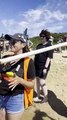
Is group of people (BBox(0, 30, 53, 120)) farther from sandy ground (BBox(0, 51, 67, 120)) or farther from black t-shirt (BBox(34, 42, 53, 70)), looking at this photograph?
black t-shirt (BBox(34, 42, 53, 70))

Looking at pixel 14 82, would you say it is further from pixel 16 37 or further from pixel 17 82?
pixel 16 37

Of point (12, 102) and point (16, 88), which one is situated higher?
point (16, 88)

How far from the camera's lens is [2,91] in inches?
171

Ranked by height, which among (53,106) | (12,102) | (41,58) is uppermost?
(41,58)

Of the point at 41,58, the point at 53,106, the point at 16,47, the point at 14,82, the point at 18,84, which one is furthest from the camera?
the point at 53,106

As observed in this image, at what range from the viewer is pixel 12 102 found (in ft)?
14.2

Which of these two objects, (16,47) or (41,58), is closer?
(16,47)

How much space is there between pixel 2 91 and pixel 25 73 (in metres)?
0.37

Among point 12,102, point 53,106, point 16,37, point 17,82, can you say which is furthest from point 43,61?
point 17,82

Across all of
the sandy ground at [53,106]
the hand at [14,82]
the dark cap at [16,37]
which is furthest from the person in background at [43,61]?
the hand at [14,82]

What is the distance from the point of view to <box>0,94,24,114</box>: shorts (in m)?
4.32

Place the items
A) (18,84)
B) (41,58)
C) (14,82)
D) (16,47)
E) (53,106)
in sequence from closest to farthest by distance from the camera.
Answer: (14,82) → (18,84) → (16,47) → (41,58) → (53,106)

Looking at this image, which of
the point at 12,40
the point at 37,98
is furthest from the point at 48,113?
the point at 12,40

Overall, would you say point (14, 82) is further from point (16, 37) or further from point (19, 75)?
point (16, 37)
